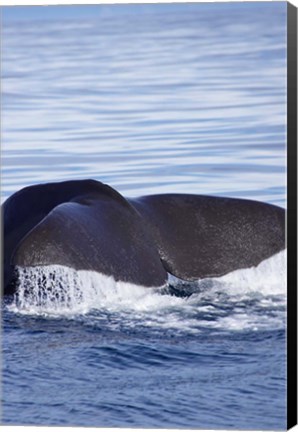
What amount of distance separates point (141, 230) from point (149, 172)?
526 mm

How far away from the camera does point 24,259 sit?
8.73 meters

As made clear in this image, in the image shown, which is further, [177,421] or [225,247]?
[225,247]

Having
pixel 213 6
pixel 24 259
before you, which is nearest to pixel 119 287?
pixel 24 259

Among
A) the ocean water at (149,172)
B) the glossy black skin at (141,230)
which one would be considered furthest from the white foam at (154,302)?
the glossy black skin at (141,230)

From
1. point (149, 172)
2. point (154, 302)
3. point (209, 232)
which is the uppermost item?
point (149, 172)

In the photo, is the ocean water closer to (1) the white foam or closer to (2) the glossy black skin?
(1) the white foam

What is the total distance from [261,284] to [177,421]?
1.46 m

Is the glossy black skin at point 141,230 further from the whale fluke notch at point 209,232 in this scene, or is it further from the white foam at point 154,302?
the white foam at point 154,302

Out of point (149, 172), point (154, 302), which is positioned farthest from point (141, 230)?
point (154, 302)

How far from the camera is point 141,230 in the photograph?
9.95m

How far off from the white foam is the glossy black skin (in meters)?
0.11

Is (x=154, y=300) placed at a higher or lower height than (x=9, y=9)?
lower

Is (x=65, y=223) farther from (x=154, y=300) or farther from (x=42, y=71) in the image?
(x=42, y=71)

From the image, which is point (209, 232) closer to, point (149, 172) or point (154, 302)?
point (149, 172)
